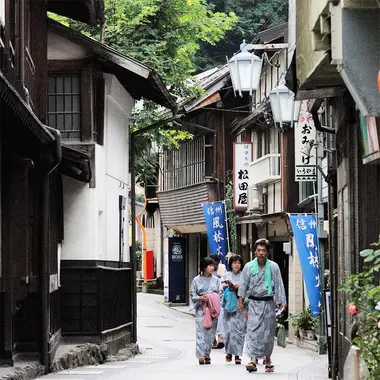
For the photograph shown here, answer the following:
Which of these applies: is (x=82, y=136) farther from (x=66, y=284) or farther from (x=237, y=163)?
(x=237, y=163)

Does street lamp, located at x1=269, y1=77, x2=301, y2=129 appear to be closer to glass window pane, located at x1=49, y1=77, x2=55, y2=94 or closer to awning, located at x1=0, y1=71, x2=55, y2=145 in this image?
glass window pane, located at x1=49, y1=77, x2=55, y2=94

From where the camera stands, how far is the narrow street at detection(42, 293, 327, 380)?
1855 cm

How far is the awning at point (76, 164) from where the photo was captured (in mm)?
21023

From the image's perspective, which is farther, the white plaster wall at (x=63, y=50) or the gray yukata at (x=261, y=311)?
the white plaster wall at (x=63, y=50)

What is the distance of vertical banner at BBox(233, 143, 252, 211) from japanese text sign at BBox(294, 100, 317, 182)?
431 inches

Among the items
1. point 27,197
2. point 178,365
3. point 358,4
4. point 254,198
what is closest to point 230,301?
point 178,365

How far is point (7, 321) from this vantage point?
16.4 meters

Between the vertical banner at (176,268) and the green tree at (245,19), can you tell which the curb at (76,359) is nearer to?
the vertical banner at (176,268)

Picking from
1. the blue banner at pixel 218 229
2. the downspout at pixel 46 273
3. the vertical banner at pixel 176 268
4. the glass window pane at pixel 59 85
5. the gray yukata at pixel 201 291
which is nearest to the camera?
the downspout at pixel 46 273

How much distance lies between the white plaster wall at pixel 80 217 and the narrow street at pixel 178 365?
2578mm

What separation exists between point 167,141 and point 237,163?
4.05 meters

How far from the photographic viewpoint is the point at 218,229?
41.1 meters

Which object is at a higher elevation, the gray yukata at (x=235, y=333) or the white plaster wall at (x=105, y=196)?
the white plaster wall at (x=105, y=196)

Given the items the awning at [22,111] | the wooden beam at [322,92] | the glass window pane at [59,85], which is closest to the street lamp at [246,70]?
the glass window pane at [59,85]
